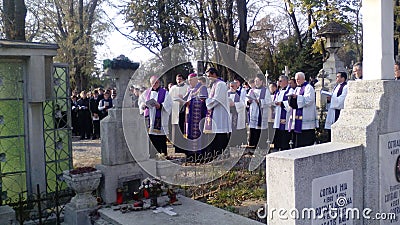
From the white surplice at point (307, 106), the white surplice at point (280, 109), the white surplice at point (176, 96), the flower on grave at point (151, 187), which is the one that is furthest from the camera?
the white surplice at point (176, 96)

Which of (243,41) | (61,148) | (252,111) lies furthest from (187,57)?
(243,41)

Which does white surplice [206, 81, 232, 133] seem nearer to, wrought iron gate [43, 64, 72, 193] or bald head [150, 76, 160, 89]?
bald head [150, 76, 160, 89]

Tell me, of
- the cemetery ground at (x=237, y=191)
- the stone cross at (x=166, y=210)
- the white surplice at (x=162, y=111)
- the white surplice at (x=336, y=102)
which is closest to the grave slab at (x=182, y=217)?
the stone cross at (x=166, y=210)

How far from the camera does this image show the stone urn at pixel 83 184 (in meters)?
5.52

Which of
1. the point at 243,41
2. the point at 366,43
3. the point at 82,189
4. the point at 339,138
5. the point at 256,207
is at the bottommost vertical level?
the point at 256,207

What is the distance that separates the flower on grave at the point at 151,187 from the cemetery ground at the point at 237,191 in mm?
570

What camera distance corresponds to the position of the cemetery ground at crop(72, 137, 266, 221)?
6059 mm

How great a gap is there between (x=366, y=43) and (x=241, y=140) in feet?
22.6

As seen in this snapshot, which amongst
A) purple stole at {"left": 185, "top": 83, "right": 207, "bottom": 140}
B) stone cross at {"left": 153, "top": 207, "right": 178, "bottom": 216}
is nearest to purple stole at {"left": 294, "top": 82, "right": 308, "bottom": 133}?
purple stole at {"left": 185, "top": 83, "right": 207, "bottom": 140}

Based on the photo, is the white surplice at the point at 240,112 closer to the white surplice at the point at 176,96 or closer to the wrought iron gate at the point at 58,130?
the white surplice at the point at 176,96

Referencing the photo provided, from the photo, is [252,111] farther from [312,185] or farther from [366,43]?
[312,185]

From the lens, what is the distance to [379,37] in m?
4.27

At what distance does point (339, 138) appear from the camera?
414 centimetres

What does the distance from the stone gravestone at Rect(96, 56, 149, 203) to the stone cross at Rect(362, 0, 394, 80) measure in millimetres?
3209
